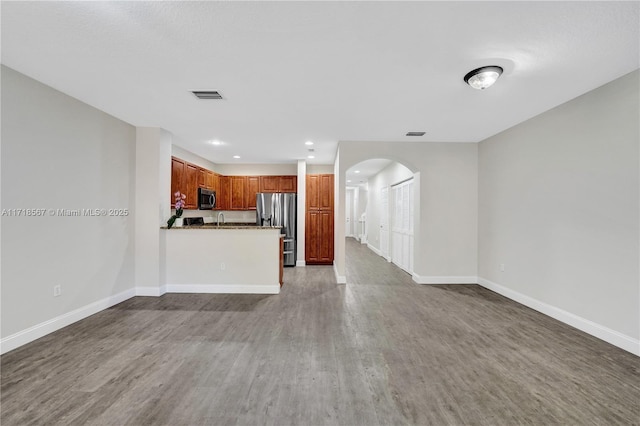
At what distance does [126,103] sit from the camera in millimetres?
3197

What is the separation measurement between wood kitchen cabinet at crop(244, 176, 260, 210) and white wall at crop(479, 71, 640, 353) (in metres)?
5.35

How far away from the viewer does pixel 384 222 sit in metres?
8.06

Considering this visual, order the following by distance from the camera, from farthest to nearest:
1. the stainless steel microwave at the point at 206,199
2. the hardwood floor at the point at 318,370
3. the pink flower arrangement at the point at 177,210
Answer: the stainless steel microwave at the point at 206,199 < the pink flower arrangement at the point at 177,210 < the hardwood floor at the point at 318,370

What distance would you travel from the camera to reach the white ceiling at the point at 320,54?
1736 millimetres

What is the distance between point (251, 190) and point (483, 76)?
5.70 metres

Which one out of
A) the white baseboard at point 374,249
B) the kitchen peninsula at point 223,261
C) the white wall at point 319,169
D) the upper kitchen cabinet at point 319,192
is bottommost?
the white baseboard at point 374,249

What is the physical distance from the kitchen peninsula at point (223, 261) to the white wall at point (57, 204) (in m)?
0.70

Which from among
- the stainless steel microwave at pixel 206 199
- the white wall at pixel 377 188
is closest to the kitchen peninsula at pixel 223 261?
the stainless steel microwave at pixel 206 199

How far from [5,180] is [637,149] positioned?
5.96m

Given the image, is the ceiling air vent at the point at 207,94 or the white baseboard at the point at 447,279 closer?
the ceiling air vent at the point at 207,94

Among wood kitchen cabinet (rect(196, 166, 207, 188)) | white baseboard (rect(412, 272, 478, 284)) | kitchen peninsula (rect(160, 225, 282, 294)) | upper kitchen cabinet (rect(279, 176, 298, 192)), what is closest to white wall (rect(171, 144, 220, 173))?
wood kitchen cabinet (rect(196, 166, 207, 188))

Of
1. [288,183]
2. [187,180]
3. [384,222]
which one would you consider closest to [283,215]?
[288,183]

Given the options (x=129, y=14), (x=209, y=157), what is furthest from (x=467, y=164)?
(x=209, y=157)

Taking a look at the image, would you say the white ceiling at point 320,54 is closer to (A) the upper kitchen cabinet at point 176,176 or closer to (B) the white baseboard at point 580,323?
(A) the upper kitchen cabinet at point 176,176
